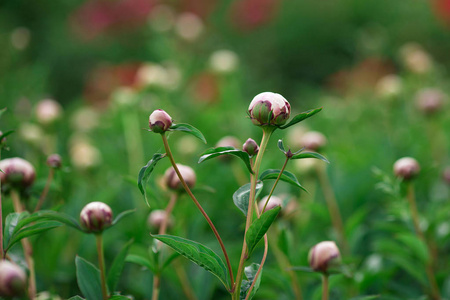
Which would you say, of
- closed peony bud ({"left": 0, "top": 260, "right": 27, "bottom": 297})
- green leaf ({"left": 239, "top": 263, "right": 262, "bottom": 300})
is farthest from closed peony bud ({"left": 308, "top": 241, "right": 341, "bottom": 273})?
closed peony bud ({"left": 0, "top": 260, "right": 27, "bottom": 297})

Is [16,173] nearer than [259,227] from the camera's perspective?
No

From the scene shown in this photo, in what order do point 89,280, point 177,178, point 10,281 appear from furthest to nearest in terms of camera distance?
1. point 177,178
2. point 89,280
3. point 10,281

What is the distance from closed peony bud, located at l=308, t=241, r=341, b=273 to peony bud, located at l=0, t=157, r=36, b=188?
0.48 metres

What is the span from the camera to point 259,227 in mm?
624

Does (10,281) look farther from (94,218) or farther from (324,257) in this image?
(324,257)

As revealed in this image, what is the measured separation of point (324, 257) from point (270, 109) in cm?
27

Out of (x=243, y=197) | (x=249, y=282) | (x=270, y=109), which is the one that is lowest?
(x=249, y=282)

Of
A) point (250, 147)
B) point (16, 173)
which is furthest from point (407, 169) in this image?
point (16, 173)

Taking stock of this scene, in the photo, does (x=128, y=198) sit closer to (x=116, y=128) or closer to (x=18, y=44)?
(x=116, y=128)

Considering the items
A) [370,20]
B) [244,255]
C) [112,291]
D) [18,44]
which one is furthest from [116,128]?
[370,20]

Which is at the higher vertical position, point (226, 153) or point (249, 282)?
point (226, 153)

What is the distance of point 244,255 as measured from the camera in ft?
2.09

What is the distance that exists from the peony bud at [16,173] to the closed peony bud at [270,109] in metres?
0.41

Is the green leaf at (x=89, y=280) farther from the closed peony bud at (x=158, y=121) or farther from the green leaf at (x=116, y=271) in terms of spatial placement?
the closed peony bud at (x=158, y=121)
